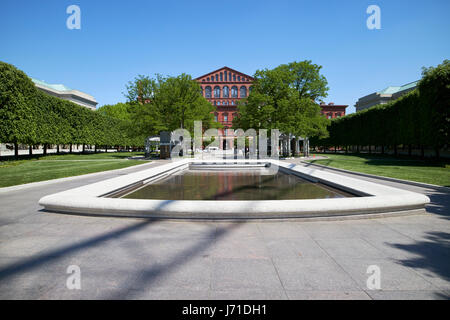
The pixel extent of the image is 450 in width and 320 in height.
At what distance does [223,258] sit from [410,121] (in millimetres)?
33486

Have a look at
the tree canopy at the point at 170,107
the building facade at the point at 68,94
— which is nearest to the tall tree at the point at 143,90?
the tree canopy at the point at 170,107

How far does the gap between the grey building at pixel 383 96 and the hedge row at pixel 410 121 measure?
91.5 ft

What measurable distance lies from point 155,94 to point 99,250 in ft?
92.9

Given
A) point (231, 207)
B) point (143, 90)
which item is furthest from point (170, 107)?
point (231, 207)

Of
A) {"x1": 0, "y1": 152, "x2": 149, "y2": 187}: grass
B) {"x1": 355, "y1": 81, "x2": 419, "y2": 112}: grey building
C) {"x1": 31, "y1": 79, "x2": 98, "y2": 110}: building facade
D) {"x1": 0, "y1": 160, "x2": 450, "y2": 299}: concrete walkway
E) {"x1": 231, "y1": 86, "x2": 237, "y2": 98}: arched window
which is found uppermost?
{"x1": 231, "y1": 86, "x2": 237, "y2": 98}: arched window

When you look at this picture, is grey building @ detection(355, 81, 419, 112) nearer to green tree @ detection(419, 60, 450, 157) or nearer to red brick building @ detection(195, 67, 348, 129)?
red brick building @ detection(195, 67, 348, 129)

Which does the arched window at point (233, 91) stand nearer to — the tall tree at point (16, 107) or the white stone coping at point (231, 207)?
the tall tree at point (16, 107)

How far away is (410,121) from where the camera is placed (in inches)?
1083

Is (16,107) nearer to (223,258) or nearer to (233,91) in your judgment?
(223,258)

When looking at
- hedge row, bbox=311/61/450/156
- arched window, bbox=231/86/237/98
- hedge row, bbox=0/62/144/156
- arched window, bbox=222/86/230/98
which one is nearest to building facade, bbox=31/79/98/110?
hedge row, bbox=0/62/144/156

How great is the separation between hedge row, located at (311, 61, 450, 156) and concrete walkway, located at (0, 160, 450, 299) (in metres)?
21.7

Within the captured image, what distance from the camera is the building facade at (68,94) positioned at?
71938 mm

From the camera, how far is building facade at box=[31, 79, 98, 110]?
236 ft

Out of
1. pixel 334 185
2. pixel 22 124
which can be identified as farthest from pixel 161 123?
pixel 334 185
